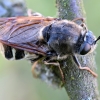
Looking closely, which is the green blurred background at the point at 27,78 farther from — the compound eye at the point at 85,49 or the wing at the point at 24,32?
the compound eye at the point at 85,49

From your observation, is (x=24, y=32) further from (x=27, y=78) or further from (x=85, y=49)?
(x=27, y=78)

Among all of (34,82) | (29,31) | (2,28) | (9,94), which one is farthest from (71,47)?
(9,94)

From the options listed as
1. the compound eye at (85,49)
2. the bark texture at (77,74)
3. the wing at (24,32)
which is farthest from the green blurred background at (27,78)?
the bark texture at (77,74)

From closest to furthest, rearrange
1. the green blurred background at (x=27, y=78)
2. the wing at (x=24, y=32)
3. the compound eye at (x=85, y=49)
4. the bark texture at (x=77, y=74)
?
the bark texture at (x=77, y=74) < the compound eye at (x=85, y=49) < the wing at (x=24, y=32) < the green blurred background at (x=27, y=78)

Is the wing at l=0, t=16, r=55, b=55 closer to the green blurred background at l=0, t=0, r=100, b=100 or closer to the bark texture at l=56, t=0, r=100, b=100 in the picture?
the bark texture at l=56, t=0, r=100, b=100

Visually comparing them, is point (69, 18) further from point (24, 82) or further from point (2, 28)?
point (24, 82)

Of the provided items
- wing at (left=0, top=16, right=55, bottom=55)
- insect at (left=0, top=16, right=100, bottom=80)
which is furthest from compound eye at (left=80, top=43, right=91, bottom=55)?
wing at (left=0, top=16, right=55, bottom=55)

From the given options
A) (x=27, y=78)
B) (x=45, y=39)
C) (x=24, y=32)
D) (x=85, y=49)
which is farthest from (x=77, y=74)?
(x=27, y=78)
